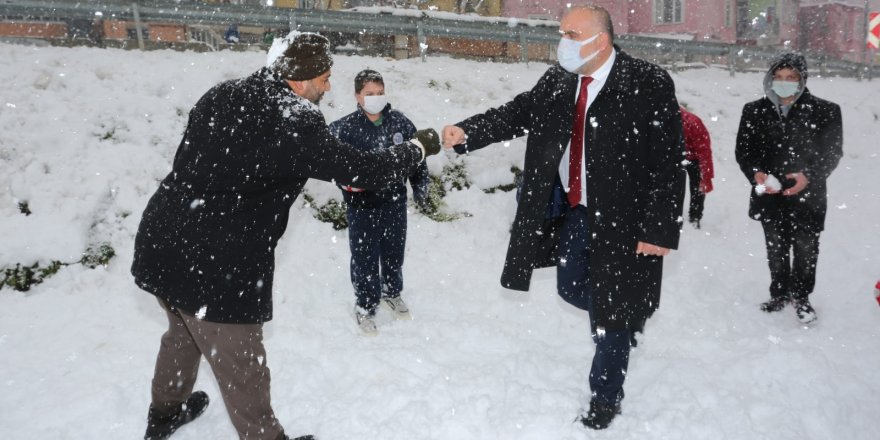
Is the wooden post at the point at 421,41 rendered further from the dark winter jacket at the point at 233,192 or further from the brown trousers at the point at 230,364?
the brown trousers at the point at 230,364

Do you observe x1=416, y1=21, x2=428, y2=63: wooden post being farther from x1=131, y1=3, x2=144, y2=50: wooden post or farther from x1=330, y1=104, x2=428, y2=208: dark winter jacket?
x1=330, y1=104, x2=428, y2=208: dark winter jacket

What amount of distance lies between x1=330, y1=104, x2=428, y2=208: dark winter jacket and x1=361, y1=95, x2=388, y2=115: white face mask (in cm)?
10

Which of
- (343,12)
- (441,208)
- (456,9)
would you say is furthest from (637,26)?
(441,208)

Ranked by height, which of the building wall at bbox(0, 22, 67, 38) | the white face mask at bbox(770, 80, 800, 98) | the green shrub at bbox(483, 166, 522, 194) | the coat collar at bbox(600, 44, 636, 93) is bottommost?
the green shrub at bbox(483, 166, 522, 194)

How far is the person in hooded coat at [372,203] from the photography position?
183 inches

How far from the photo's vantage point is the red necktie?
129 inches

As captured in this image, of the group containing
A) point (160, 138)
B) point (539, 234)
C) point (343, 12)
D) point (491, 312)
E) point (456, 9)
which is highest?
point (456, 9)

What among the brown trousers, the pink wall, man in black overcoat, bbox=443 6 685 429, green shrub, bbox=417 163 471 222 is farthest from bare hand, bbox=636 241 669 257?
the pink wall

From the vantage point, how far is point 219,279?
2662 millimetres

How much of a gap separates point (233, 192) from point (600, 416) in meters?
2.62

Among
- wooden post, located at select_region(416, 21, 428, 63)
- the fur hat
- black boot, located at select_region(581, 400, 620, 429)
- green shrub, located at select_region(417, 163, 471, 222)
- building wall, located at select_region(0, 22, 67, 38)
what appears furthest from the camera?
building wall, located at select_region(0, 22, 67, 38)

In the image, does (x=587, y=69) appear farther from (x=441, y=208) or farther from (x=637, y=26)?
(x=637, y=26)

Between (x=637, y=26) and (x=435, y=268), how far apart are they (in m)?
30.4

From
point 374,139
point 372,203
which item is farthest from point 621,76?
point 372,203
